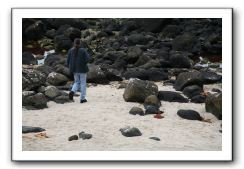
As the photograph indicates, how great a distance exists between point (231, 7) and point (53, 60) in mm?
5895

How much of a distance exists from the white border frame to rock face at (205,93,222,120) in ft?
2.02

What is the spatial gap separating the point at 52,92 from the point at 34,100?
26.6 inches

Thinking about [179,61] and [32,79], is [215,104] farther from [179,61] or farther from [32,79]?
[179,61]

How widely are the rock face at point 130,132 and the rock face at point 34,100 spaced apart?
1.62 m

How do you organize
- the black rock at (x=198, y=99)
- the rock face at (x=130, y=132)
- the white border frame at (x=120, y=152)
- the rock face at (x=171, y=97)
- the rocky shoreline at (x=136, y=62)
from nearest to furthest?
1. the white border frame at (x=120, y=152)
2. the rock face at (x=130, y=132)
3. the rocky shoreline at (x=136, y=62)
4. the black rock at (x=198, y=99)
5. the rock face at (x=171, y=97)

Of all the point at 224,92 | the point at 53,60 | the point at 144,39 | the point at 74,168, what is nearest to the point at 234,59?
the point at 224,92

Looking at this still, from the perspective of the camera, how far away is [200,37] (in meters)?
15.5

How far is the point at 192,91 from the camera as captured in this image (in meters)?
9.61

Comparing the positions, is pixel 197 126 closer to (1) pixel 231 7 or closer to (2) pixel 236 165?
(2) pixel 236 165

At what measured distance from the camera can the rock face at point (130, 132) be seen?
7281 mm

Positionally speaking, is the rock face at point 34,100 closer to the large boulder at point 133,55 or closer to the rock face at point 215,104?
the rock face at point 215,104

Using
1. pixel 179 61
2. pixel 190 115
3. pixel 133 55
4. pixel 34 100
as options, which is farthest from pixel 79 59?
pixel 133 55

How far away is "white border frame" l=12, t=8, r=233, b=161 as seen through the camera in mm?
6887

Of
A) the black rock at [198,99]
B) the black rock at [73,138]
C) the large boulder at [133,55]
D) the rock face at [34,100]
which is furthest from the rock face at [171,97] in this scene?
the large boulder at [133,55]
